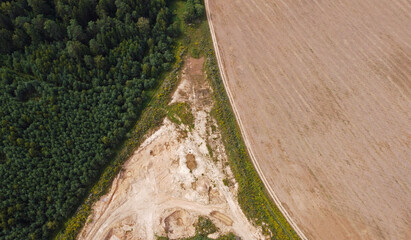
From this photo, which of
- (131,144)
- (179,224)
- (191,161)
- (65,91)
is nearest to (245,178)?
(191,161)

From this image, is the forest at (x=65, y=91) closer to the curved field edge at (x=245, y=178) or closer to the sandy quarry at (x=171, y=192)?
the sandy quarry at (x=171, y=192)

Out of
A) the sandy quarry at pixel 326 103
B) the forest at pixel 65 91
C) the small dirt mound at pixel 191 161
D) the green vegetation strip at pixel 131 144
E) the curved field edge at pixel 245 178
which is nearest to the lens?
the forest at pixel 65 91

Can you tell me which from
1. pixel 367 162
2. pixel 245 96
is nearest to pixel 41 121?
pixel 245 96

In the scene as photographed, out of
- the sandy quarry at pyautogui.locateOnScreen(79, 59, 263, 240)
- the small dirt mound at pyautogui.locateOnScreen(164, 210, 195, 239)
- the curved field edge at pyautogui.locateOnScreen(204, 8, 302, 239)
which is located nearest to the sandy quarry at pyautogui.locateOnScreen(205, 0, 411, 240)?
the curved field edge at pyautogui.locateOnScreen(204, 8, 302, 239)

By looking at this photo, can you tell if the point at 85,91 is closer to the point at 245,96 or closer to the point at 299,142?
the point at 245,96

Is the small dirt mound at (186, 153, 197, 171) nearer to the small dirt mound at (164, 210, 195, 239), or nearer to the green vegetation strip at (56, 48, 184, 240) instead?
the small dirt mound at (164, 210, 195, 239)

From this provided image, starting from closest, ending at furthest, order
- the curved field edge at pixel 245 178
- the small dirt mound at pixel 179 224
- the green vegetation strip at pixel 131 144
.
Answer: the green vegetation strip at pixel 131 144, the small dirt mound at pixel 179 224, the curved field edge at pixel 245 178

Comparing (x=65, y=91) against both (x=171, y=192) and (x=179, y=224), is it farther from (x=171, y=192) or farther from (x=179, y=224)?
(x=179, y=224)

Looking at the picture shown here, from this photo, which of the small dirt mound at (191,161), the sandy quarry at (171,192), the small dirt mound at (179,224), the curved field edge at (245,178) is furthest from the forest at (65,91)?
the small dirt mound at (179,224)
